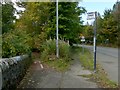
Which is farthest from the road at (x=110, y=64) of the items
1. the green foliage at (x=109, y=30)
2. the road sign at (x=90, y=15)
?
the green foliage at (x=109, y=30)

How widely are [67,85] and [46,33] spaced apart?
20.1 m

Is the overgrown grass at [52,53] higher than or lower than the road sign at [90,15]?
lower

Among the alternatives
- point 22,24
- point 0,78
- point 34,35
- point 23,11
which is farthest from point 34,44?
point 0,78

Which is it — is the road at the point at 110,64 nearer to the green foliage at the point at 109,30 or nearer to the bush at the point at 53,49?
the bush at the point at 53,49

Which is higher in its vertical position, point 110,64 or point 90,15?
point 90,15

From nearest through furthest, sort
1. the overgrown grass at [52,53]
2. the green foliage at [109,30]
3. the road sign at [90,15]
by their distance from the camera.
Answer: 1. the road sign at [90,15]
2. the overgrown grass at [52,53]
3. the green foliage at [109,30]

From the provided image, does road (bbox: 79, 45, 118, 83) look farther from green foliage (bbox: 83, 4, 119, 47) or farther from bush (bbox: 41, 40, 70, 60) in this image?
green foliage (bbox: 83, 4, 119, 47)

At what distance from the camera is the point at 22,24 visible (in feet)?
112

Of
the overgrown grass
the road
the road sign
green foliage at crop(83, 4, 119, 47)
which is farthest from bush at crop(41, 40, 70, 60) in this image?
green foliage at crop(83, 4, 119, 47)

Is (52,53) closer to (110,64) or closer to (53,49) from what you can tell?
(53,49)

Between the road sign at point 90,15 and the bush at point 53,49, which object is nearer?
the road sign at point 90,15

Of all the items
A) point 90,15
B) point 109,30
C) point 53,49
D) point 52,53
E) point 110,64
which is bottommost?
point 110,64

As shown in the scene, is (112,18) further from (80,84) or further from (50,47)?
(80,84)

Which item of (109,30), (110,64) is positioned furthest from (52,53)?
(109,30)
